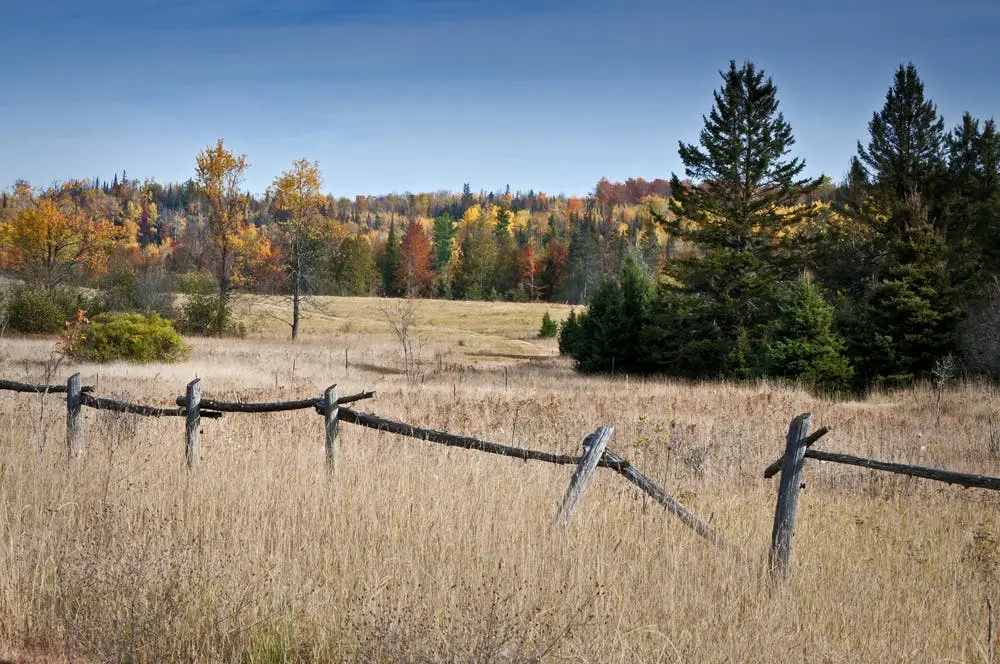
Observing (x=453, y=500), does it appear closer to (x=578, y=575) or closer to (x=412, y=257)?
(x=578, y=575)

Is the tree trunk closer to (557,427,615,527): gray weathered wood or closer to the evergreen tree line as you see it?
the evergreen tree line

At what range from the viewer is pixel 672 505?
5.34 meters

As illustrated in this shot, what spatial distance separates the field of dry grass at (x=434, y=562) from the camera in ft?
12.5

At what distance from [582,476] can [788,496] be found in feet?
4.50

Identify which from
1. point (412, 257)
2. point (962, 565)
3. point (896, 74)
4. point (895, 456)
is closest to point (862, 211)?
point (896, 74)

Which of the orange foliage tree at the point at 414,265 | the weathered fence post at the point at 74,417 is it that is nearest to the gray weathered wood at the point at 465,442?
the weathered fence post at the point at 74,417

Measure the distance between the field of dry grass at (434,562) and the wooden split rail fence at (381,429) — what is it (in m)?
0.18

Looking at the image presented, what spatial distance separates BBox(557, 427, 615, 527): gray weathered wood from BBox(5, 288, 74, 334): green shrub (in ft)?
112

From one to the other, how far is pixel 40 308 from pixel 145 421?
2916cm

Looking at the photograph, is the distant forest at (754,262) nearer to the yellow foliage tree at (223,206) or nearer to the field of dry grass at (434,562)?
the yellow foliage tree at (223,206)

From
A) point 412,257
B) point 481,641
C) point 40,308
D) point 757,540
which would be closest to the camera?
point 481,641

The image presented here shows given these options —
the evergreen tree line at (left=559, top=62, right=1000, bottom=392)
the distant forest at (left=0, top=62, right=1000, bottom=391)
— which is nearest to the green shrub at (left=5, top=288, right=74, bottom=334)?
the distant forest at (left=0, top=62, right=1000, bottom=391)

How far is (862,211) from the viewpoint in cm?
3988

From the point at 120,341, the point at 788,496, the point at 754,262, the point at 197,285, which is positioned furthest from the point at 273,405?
the point at 197,285
